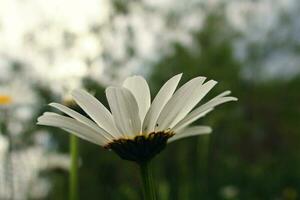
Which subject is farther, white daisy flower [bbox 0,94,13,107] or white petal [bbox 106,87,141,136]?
white daisy flower [bbox 0,94,13,107]

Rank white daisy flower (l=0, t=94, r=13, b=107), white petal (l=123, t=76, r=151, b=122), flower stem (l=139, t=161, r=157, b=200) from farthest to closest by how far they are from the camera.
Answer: white daisy flower (l=0, t=94, r=13, b=107) < white petal (l=123, t=76, r=151, b=122) < flower stem (l=139, t=161, r=157, b=200)

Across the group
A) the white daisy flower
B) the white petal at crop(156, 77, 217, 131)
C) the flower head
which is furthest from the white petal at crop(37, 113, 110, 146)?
the white daisy flower

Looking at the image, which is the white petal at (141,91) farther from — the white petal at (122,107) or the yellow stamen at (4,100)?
the yellow stamen at (4,100)

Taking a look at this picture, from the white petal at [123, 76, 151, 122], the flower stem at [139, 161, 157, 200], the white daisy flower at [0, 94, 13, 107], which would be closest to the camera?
the flower stem at [139, 161, 157, 200]

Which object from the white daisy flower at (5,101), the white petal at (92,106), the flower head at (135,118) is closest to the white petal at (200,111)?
the flower head at (135,118)

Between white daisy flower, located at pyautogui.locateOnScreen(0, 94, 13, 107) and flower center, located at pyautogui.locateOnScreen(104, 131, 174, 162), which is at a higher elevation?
white daisy flower, located at pyautogui.locateOnScreen(0, 94, 13, 107)

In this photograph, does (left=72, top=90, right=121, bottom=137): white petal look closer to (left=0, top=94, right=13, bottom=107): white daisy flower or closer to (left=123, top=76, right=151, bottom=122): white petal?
(left=123, top=76, right=151, bottom=122): white petal

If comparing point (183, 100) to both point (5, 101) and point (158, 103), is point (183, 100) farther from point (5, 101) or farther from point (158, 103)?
point (5, 101)

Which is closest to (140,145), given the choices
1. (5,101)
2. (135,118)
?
(135,118)

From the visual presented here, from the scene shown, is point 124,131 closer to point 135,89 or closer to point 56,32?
point 135,89
